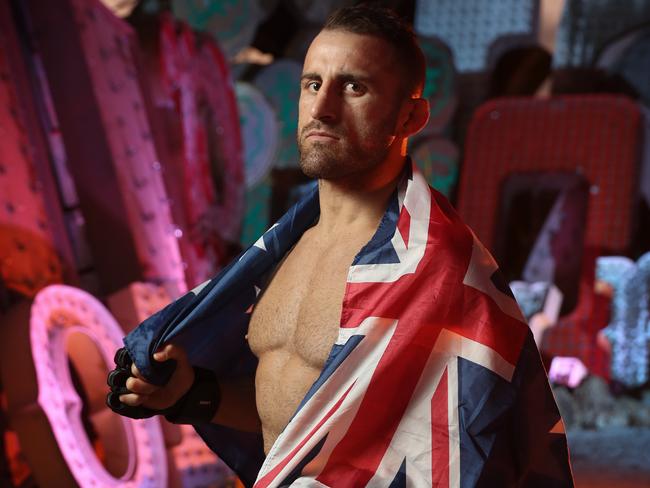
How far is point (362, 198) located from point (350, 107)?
0.20m

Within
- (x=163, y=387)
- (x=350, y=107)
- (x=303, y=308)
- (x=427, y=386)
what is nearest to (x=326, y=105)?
(x=350, y=107)

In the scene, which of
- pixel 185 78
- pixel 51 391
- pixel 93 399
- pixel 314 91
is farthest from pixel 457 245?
pixel 185 78

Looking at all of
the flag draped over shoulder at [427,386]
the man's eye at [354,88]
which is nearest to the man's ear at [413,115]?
the man's eye at [354,88]

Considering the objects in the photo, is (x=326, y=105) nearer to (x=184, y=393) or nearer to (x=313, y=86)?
(x=313, y=86)

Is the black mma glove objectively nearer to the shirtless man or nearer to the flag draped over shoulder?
the shirtless man

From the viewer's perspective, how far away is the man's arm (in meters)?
1.76

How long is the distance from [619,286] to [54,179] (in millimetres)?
4159

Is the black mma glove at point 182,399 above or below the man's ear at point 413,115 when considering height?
below

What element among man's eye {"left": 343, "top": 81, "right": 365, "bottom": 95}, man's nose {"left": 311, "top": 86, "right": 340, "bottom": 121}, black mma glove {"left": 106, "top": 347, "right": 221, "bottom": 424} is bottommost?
black mma glove {"left": 106, "top": 347, "right": 221, "bottom": 424}

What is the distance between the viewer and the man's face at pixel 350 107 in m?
1.64

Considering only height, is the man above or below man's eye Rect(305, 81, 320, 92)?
below

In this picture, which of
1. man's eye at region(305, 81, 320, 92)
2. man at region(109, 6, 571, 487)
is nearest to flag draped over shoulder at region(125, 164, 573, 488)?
man at region(109, 6, 571, 487)

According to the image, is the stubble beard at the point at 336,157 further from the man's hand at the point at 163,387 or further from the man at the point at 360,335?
the man's hand at the point at 163,387

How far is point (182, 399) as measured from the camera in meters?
1.83
